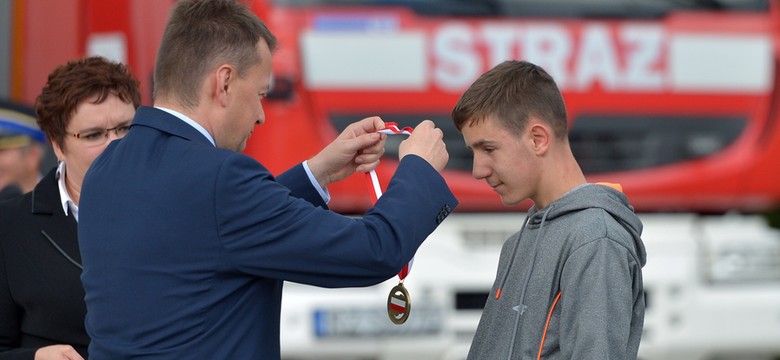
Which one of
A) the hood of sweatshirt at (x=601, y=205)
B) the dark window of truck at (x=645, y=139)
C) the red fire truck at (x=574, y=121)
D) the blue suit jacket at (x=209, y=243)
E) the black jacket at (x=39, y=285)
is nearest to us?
the blue suit jacket at (x=209, y=243)

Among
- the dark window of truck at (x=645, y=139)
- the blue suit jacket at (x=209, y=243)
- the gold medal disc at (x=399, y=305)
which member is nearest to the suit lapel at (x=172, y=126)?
the blue suit jacket at (x=209, y=243)

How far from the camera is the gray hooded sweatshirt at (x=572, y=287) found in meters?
2.16

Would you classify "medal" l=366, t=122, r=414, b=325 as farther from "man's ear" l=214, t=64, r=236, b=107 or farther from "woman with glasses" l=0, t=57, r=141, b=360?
"woman with glasses" l=0, t=57, r=141, b=360

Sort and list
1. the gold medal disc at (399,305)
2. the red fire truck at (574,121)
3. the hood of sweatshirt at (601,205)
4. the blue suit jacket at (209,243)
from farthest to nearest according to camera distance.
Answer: the red fire truck at (574,121), the gold medal disc at (399,305), the hood of sweatshirt at (601,205), the blue suit jacket at (209,243)

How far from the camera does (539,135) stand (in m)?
2.45

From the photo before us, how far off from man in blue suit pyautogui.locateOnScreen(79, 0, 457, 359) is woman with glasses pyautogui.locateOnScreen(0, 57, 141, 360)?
0.50 meters

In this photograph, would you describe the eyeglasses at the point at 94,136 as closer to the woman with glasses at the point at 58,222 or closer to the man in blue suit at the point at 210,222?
the woman with glasses at the point at 58,222

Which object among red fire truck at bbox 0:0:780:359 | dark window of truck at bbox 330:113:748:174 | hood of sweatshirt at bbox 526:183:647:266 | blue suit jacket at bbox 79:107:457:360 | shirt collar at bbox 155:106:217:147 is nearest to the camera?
blue suit jacket at bbox 79:107:457:360

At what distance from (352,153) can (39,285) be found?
0.79 metres

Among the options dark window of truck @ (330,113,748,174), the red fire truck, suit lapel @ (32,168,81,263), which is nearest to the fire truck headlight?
the red fire truck

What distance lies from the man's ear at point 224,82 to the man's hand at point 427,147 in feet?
1.13

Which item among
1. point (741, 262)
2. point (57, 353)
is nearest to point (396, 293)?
point (57, 353)

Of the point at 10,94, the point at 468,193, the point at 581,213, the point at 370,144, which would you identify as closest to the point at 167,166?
the point at 370,144

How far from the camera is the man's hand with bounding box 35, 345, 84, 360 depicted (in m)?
2.53
